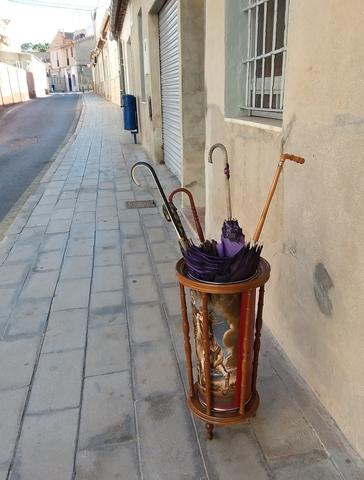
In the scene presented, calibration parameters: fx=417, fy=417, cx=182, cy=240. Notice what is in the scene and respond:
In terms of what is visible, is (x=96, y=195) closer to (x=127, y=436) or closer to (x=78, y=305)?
(x=78, y=305)

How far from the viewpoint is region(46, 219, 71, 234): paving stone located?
16.0ft

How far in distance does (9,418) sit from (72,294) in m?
1.34

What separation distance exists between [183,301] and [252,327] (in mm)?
326

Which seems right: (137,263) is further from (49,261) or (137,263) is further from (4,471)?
(4,471)

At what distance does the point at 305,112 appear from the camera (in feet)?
6.39

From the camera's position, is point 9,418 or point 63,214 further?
point 63,214

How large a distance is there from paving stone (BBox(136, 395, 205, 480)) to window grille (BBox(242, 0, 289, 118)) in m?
1.84

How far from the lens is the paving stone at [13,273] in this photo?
11.8ft

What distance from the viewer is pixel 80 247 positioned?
14.3 ft

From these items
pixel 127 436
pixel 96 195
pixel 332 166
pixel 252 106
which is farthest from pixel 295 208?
pixel 96 195

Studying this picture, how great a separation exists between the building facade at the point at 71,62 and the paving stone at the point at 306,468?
62680 millimetres

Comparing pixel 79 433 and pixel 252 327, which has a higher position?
pixel 252 327

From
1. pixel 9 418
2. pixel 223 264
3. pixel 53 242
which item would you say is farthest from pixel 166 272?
pixel 223 264

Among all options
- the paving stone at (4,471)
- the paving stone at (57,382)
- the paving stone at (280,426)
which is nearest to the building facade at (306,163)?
the paving stone at (280,426)
